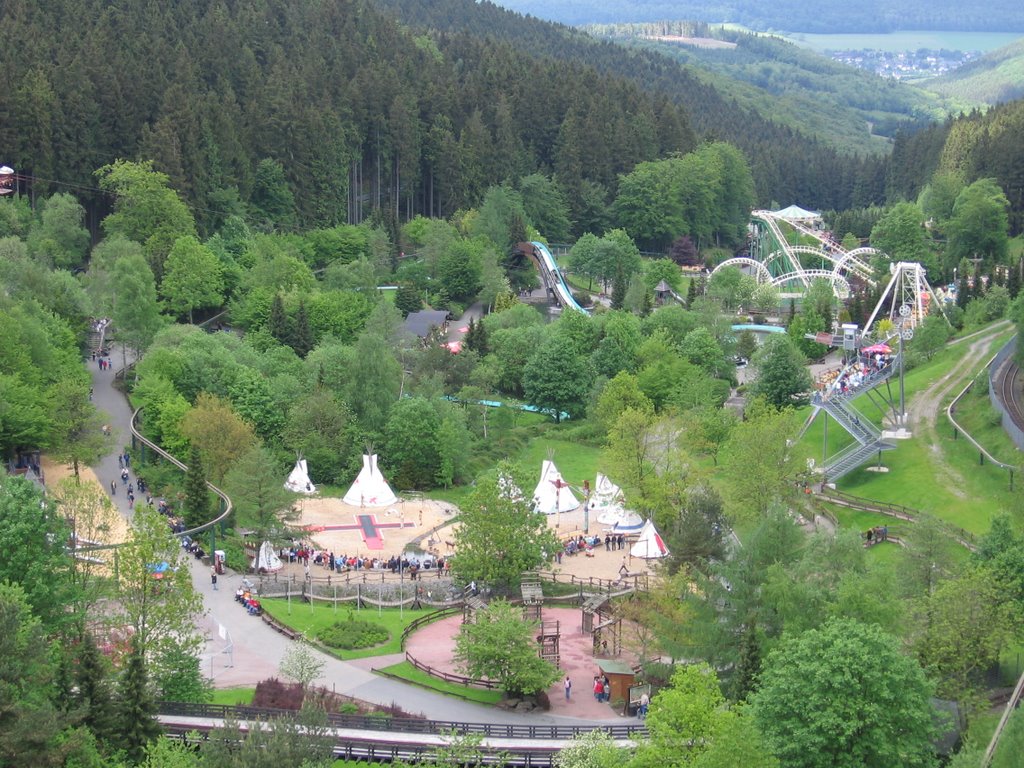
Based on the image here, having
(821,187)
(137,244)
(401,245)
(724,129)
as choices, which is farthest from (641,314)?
(724,129)

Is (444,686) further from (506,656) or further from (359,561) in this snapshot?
(359,561)

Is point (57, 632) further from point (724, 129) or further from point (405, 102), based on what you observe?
point (724, 129)

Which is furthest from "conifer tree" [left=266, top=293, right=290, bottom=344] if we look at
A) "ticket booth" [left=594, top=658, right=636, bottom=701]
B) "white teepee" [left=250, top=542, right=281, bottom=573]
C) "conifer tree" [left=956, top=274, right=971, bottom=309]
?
"ticket booth" [left=594, top=658, right=636, bottom=701]

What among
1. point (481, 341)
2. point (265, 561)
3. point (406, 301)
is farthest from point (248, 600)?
point (406, 301)

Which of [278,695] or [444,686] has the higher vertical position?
[278,695]

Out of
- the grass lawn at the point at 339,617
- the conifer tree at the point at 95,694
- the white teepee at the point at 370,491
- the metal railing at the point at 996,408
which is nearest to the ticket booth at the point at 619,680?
the grass lawn at the point at 339,617

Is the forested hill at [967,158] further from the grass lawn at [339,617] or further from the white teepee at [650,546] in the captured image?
the grass lawn at [339,617]

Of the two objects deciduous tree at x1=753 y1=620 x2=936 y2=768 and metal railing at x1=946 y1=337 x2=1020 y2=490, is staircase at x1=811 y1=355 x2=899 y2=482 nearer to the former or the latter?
metal railing at x1=946 y1=337 x2=1020 y2=490
